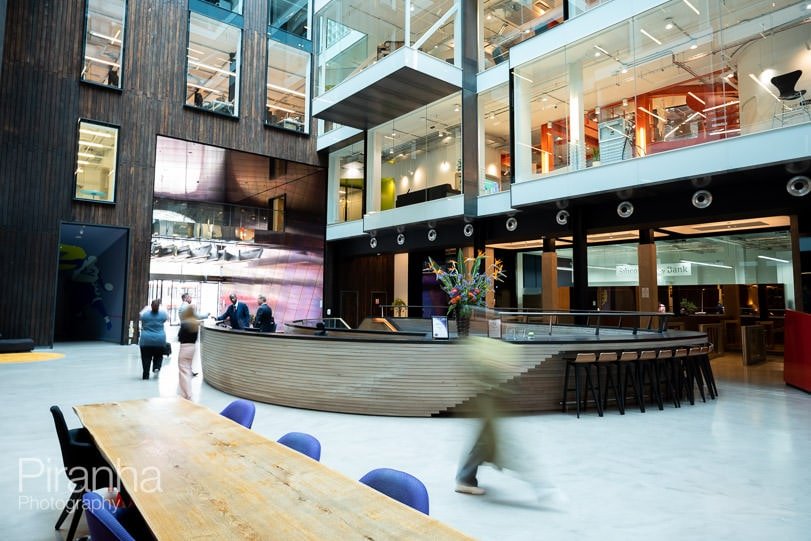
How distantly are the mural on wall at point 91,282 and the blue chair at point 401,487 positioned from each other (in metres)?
15.8

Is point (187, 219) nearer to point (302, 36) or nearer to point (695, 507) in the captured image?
point (302, 36)

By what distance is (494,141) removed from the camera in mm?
15336

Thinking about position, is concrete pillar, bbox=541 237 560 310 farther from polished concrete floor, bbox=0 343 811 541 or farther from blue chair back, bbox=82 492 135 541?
blue chair back, bbox=82 492 135 541

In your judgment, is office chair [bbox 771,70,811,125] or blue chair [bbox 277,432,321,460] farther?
office chair [bbox 771,70,811,125]

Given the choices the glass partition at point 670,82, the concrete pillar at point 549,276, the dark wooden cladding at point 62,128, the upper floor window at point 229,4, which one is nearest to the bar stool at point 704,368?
the glass partition at point 670,82

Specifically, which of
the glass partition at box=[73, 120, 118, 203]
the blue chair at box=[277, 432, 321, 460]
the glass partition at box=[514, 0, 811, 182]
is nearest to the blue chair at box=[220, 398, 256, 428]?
the blue chair at box=[277, 432, 321, 460]

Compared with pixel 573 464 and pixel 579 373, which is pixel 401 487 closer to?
pixel 573 464

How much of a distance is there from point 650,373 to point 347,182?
14.6m

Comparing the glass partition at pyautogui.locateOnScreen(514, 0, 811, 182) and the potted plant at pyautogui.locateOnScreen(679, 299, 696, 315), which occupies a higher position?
the glass partition at pyautogui.locateOnScreen(514, 0, 811, 182)

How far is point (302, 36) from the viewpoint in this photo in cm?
1967

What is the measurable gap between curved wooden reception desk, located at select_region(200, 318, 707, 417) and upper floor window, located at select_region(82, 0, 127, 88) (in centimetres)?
1268

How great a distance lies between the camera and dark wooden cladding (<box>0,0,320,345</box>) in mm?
13688

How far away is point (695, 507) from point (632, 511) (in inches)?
20.0

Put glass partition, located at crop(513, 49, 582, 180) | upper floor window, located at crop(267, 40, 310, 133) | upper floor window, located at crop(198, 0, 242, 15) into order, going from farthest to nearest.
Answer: upper floor window, located at crop(267, 40, 310, 133), upper floor window, located at crop(198, 0, 242, 15), glass partition, located at crop(513, 49, 582, 180)
